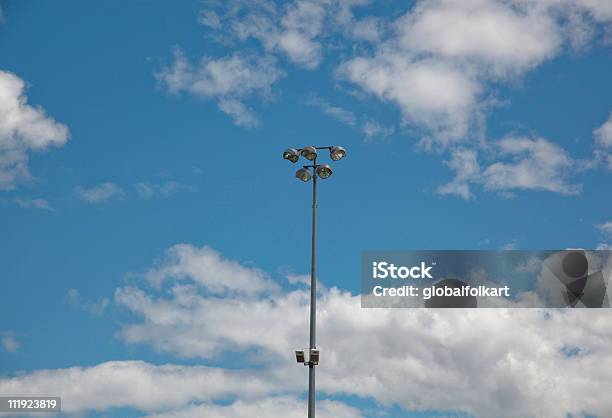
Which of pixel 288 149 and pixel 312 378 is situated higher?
pixel 288 149

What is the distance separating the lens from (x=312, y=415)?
19578 millimetres

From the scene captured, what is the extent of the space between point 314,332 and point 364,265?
373 inches

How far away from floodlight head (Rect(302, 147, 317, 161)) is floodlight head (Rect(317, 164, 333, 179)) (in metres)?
0.41

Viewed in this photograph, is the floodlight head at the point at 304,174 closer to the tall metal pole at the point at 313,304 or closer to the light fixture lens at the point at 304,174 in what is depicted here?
the light fixture lens at the point at 304,174

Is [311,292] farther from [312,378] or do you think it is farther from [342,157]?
[342,157]

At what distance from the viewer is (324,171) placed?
21.9 meters

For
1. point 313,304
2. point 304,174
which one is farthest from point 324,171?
point 313,304

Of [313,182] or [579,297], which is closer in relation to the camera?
[313,182]

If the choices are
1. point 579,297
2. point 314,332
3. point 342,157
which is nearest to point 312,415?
point 314,332

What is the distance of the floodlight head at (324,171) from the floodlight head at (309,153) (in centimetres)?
41

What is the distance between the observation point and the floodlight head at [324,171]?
21.8m

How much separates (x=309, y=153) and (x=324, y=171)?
75 cm

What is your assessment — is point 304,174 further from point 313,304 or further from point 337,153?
point 313,304

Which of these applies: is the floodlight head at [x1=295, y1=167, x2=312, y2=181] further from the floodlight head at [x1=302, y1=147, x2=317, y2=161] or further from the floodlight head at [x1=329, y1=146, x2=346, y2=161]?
the floodlight head at [x1=329, y1=146, x2=346, y2=161]
